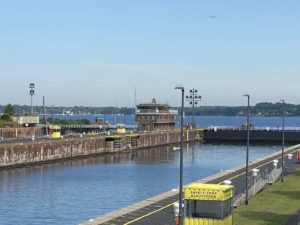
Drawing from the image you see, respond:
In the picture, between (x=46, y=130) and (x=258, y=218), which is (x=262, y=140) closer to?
(x=46, y=130)

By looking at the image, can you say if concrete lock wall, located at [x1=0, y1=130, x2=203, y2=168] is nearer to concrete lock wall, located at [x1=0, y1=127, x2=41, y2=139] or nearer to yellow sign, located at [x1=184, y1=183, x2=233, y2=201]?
concrete lock wall, located at [x1=0, y1=127, x2=41, y2=139]

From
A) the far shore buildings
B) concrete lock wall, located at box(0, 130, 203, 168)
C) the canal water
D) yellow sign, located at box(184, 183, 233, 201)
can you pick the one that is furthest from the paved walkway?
the far shore buildings

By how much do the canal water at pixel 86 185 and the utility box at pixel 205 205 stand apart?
65.7 feet

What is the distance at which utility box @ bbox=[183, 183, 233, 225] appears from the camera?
33312 mm

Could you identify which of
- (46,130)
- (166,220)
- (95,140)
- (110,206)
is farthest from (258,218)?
(46,130)

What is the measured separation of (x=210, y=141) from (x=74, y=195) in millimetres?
132027

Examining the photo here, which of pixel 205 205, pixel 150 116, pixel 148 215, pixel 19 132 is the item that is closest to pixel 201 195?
pixel 205 205

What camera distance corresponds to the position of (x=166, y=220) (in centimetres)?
4228

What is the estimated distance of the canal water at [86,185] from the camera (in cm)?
5656

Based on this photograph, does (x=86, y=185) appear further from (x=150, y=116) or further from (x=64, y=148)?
(x=150, y=116)

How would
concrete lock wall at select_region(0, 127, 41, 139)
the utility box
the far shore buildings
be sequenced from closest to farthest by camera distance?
the utility box
concrete lock wall at select_region(0, 127, 41, 139)
the far shore buildings

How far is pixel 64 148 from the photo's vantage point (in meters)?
123

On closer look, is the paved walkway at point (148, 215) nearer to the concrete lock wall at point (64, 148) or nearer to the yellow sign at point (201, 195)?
the yellow sign at point (201, 195)

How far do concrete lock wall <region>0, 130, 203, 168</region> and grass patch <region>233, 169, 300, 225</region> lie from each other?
53.0 metres
